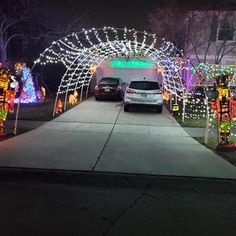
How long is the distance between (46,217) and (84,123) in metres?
9.96

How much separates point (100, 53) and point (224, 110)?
1793 centimetres

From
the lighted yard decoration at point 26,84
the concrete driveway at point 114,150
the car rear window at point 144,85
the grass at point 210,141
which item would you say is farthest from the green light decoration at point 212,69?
the lighted yard decoration at point 26,84

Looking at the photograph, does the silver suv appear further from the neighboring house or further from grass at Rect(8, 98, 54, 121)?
the neighboring house

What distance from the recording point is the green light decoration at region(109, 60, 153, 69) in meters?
35.2

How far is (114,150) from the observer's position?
420 inches

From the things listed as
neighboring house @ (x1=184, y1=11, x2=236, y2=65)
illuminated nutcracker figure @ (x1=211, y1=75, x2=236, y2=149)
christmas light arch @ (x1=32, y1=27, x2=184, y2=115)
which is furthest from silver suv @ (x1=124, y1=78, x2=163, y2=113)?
neighboring house @ (x1=184, y1=11, x2=236, y2=65)

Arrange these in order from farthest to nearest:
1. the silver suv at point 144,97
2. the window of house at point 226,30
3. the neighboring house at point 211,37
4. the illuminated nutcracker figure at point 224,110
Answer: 1. the window of house at point 226,30
2. the neighboring house at point 211,37
3. the silver suv at point 144,97
4. the illuminated nutcracker figure at point 224,110

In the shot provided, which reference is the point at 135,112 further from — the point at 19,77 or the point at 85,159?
the point at 85,159

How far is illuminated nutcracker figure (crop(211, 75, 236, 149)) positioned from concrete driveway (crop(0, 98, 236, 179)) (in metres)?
0.52

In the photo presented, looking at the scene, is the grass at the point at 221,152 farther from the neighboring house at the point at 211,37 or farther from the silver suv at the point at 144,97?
the neighboring house at the point at 211,37

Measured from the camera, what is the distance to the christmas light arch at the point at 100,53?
22.4 metres

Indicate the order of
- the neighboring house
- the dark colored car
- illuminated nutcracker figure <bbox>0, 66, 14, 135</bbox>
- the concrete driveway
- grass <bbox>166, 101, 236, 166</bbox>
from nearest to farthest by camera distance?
the concrete driveway → grass <bbox>166, 101, 236, 166</bbox> → illuminated nutcracker figure <bbox>0, 66, 14, 135</bbox> → the dark colored car → the neighboring house

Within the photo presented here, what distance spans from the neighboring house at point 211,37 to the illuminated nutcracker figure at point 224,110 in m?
18.9

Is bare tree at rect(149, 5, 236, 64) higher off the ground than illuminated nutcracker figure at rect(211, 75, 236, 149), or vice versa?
bare tree at rect(149, 5, 236, 64)
